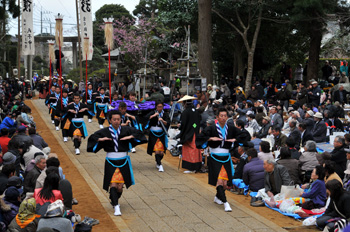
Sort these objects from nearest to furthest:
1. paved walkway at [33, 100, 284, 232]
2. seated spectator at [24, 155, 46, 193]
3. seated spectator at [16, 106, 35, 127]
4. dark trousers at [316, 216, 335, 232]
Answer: dark trousers at [316, 216, 335, 232], seated spectator at [24, 155, 46, 193], paved walkway at [33, 100, 284, 232], seated spectator at [16, 106, 35, 127]

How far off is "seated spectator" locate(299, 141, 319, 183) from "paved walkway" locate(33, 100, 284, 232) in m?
1.73

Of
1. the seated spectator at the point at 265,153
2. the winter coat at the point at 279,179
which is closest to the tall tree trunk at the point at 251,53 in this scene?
the seated spectator at the point at 265,153

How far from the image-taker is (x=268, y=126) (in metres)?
13.5

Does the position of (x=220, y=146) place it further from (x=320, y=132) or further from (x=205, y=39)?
(x=205, y=39)

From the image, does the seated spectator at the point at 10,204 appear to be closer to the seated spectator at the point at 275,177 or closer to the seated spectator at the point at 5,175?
the seated spectator at the point at 5,175

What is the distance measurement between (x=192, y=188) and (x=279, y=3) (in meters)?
13.5

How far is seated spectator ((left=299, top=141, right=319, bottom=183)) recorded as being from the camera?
33.7 ft

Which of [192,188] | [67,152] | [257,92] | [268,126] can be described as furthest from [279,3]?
[192,188]

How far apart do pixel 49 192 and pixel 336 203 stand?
429cm

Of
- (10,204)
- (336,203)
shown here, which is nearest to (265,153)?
(336,203)

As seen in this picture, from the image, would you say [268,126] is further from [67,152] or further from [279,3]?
[279,3]

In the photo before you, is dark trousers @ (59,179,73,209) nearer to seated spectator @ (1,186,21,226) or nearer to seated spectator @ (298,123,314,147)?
seated spectator @ (1,186,21,226)

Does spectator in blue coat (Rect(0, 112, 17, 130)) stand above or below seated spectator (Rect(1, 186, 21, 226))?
above

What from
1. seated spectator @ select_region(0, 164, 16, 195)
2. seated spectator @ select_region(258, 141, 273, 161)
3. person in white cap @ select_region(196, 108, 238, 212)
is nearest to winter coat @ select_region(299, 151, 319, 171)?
seated spectator @ select_region(258, 141, 273, 161)
